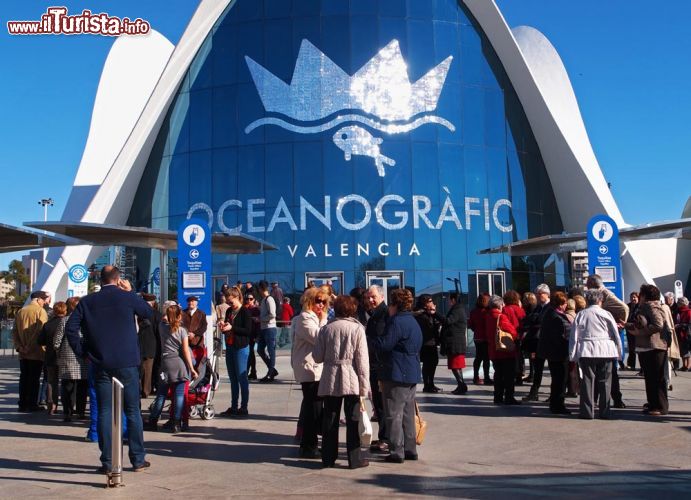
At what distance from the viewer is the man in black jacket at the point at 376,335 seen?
802cm

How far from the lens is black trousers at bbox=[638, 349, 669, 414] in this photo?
9.77m

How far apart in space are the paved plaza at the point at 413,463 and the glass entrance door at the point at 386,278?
15.7 metres

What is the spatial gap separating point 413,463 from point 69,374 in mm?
5049

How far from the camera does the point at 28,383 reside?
448 inches

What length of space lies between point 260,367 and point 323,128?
11520 millimetres

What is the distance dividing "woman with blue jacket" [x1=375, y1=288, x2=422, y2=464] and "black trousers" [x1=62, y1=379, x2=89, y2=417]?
484 centimetres

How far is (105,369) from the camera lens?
272 inches

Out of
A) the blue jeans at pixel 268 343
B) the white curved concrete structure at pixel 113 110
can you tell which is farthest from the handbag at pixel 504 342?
the white curved concrete structure at pixel 113 110

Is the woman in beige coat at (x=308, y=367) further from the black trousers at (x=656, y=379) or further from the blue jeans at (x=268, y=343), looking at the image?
the blue jeans at (x=268, y=343)

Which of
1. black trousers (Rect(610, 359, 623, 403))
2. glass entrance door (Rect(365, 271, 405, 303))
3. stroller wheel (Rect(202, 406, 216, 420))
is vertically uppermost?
glass entrance door (Rect(365, 271, 405, 303))

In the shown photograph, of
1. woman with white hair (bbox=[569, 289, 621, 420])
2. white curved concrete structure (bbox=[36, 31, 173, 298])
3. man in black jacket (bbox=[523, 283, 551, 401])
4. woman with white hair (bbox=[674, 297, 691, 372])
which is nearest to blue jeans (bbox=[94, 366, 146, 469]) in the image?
woman with white hair (bbox=[569, 289, 621, 420])

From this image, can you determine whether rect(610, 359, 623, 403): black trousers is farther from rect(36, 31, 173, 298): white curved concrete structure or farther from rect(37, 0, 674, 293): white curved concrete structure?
rect(36, 31, 173, 298): white curved concrete structure

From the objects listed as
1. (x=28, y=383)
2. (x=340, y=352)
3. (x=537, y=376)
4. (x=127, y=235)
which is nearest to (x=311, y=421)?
(x=340, y=352)

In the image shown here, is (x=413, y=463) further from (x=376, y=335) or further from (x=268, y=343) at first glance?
(x=268, y=343)
